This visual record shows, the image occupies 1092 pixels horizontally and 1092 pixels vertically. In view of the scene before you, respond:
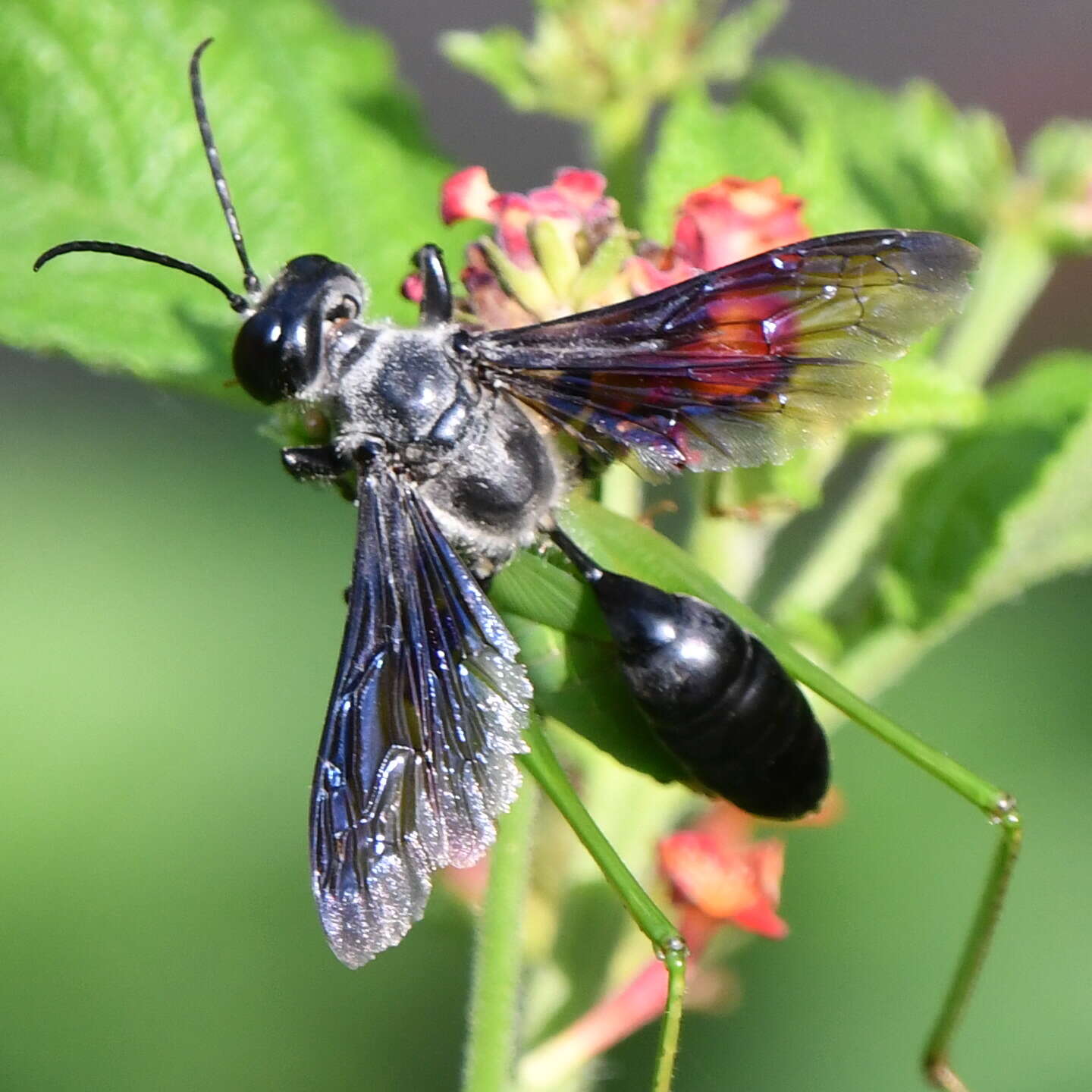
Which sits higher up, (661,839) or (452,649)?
(452,649)

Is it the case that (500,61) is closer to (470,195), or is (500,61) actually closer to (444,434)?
(470,195)

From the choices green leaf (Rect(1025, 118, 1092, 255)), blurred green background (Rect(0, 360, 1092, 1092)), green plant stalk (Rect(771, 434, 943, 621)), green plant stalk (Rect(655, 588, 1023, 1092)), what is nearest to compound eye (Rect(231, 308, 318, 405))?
green plant stalk (Rect(655, 588, 1023, 1092))

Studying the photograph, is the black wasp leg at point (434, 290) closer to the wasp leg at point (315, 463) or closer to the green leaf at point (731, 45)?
the wasp leg at point (315, 463)

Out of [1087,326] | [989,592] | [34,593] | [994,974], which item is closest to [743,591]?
[989,592]

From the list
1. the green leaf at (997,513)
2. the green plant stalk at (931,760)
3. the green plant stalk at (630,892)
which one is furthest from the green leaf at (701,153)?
the green plant stalk at (630,892)

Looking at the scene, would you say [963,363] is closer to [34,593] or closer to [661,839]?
[661,839]

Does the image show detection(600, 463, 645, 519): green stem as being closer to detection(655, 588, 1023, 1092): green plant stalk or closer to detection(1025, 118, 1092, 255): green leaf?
detection(655, 588, 1023, 1092): green plant stalk

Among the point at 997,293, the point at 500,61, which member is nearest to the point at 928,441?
the point at 997,293
